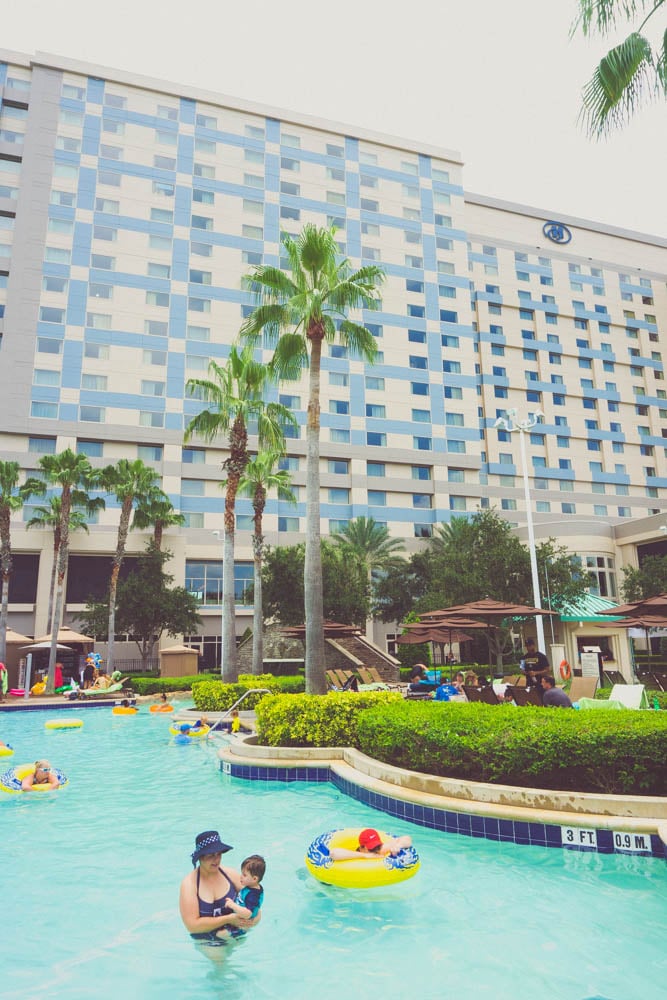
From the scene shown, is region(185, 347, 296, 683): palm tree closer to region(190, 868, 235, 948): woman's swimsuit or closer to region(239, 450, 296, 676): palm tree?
region(239, 450, 296, 676): palm tree

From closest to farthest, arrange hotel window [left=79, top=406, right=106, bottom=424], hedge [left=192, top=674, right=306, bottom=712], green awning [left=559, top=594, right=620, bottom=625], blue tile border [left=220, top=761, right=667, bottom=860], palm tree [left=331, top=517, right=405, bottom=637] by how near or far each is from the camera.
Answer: blue tile border [left=220, top=761, right=667, bottom=860]
hedge [left=192, top=674, right=306, bottom=712]
green awning [left=559, top=594, right=620, bottom=625]
hotel window [left=79, top=406, right=106, bottom=424]
palm tree [left=331, top=517, right=405, bottom=637]

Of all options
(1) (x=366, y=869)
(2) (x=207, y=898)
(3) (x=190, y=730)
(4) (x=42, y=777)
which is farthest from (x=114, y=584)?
(2) (x=207, y=898)

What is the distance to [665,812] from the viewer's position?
22.8 ft

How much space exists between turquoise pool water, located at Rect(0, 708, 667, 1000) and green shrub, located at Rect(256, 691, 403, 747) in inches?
88.5

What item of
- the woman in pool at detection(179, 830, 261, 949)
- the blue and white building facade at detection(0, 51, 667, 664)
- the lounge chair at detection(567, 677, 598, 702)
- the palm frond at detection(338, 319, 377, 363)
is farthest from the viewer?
the blue and white building facade at detection(0, 51, 667, 664)

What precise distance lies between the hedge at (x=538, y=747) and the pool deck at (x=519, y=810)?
282 millimetres

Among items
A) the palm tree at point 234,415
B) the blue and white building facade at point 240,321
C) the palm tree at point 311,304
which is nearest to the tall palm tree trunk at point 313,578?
the palm tree at point 311,304

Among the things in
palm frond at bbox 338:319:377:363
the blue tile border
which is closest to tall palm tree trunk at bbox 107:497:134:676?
palm frond at bbox 338:319:377:363

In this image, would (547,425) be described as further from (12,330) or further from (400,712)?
(400,712)

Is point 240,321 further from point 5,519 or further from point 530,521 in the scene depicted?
point 530,521

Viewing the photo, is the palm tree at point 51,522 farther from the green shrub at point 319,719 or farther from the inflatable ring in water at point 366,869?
the inflatable ring in water at point 366,869

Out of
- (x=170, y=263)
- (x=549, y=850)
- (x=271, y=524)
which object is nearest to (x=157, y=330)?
(x=170, y=263)

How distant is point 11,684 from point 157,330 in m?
28.5

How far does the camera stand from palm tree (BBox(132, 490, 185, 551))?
40719 millimetres
